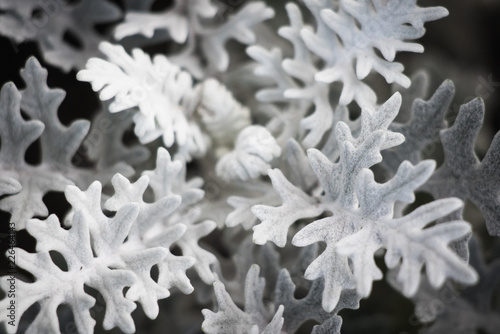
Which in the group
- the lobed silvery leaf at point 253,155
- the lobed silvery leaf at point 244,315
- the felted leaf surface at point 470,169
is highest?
the felted leaf surface at point 470,169

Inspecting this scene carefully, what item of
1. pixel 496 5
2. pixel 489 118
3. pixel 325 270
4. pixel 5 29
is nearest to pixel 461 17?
pixel 496 5

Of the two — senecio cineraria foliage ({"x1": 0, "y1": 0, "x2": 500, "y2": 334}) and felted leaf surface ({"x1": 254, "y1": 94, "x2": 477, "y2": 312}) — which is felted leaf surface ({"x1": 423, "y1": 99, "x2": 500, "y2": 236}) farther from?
felted leaf surface ({"x1": 254, "y1": 94, "x2": 477, "y2": 312})

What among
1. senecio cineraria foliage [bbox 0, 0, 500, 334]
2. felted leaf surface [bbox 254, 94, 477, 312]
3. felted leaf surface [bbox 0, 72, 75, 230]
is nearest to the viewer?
felted leaf surface [bbox 254, 94, 477, 312]

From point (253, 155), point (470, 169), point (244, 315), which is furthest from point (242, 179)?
point (470, 169)

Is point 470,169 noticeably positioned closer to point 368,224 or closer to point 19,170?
point 368,224

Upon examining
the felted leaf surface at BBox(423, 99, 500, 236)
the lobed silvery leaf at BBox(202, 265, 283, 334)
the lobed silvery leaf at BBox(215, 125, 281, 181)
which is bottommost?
the lobed silvery leaf at BBox(202, 265, 283, 334)

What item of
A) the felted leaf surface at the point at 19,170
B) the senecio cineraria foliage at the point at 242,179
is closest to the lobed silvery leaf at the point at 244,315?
the senecio cineraria foliage at the point at 242,179

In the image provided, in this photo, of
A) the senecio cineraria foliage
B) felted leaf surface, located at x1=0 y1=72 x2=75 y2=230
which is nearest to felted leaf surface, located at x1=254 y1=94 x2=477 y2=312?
the senecio cineraria foliage

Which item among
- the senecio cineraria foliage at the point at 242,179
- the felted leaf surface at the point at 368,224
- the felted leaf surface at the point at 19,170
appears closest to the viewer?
the felted leaf surface at the point at 368,224

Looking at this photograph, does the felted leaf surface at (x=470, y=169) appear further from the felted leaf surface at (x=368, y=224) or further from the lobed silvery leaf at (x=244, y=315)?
the lobed silvery leaf at (x=244, y=315)
